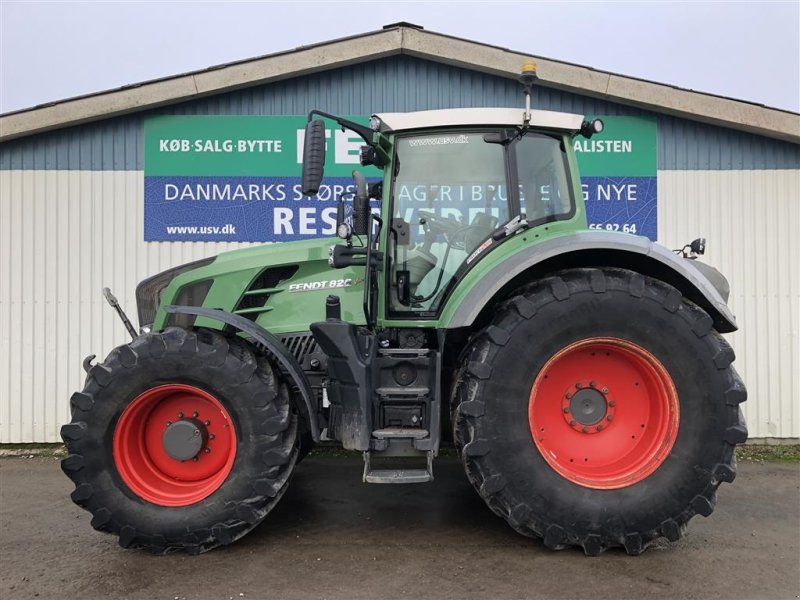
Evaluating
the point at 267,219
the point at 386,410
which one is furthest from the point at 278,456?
the point at 267,219

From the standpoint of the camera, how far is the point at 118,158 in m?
6.27

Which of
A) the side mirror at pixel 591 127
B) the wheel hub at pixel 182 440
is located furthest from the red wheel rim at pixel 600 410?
the wheel hub at pixel 182 440

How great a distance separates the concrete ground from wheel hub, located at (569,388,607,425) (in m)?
0.75

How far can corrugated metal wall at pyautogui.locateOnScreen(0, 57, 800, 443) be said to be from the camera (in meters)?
6.19

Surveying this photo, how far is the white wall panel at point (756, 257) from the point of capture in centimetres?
618

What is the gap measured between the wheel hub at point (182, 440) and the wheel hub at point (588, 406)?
2.25 meters

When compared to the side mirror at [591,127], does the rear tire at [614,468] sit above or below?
below

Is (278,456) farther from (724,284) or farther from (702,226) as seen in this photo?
(702,226)

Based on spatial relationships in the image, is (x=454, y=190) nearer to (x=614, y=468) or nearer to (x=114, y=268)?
(x=614, y=468)

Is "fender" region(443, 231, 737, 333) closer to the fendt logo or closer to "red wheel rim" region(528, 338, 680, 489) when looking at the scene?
"red wheel rim" region(528, 338, 680, 489)

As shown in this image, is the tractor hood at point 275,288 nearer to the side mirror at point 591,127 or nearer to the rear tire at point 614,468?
the rear tire at point 614,468

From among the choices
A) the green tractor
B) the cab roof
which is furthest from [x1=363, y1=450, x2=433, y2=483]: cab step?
the cab roof

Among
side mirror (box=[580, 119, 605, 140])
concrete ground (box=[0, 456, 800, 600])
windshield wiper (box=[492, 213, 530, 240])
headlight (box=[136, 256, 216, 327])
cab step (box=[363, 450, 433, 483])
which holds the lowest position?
concrete ground (box=[0, 456, 800, 600])

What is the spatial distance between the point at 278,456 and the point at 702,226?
5.11m
